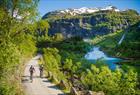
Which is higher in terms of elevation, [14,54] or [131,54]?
[14,54]

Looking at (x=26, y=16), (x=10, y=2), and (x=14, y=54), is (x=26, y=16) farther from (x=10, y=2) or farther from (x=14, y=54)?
→ (x=14, y=54)

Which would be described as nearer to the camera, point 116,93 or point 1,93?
point 1,93

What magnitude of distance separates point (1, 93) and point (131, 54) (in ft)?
519

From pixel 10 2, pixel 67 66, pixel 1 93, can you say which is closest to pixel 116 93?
pixel 10 2

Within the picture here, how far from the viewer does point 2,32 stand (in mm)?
40281

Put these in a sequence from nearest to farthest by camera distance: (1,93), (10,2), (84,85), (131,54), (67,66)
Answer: (1,93) → (10,2) → (84,85) → (67,66) → (131,54)

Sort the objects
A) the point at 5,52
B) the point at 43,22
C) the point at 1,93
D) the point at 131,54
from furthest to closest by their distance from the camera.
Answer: the point at 131,54 → the point at 43,22 → the point at 5,52 → the point at 1,93

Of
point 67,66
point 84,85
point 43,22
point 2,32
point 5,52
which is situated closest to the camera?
point 5,52

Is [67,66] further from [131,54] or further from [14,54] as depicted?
[131,54]

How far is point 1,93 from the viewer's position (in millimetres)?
31359

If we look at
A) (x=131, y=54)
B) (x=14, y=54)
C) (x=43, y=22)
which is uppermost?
(x=43, y=22)

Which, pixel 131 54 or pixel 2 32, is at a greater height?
pixel 2 32

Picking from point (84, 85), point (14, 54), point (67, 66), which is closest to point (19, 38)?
point (14, 54)

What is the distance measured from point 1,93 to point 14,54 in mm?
5030
